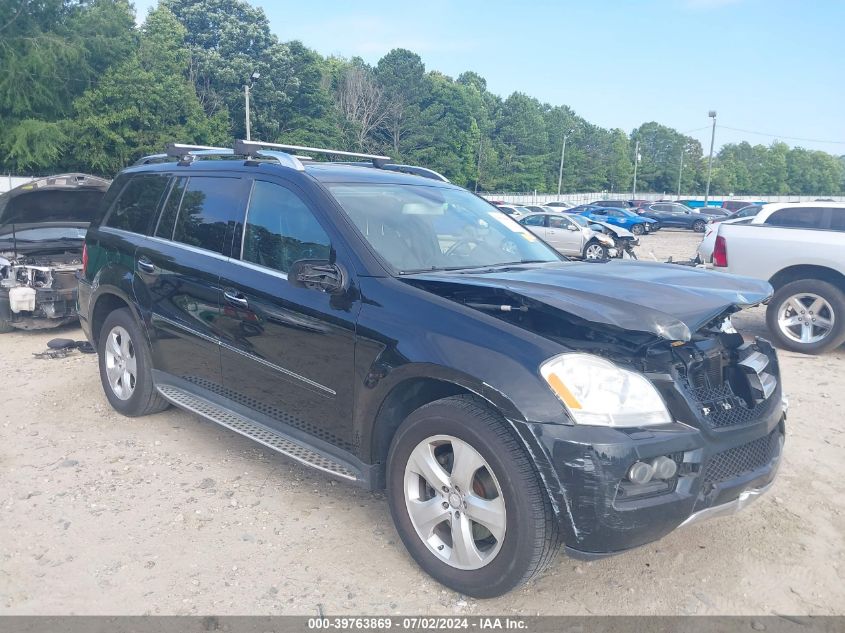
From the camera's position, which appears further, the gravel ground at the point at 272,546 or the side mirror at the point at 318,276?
the side mirror at the point at 318,276

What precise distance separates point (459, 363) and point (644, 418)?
75cm

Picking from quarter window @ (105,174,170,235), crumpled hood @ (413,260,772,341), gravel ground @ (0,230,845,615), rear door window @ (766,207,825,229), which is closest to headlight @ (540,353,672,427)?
crumpled hood @ (413,260,772,341)

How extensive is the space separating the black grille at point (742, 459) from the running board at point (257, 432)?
1586 millimetres

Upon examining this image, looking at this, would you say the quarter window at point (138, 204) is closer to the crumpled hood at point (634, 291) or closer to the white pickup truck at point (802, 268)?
the crumpled hood at point (634, 291)

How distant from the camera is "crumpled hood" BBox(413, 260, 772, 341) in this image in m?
2.73

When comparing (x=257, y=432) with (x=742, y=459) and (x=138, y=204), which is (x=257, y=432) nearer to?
(x=138, y=204)

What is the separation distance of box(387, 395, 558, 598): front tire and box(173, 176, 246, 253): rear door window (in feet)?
6.06

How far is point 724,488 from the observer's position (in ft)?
9.19

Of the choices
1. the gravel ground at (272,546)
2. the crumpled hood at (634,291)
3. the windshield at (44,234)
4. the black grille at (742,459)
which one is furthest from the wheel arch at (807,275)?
the windshield at (44,234)

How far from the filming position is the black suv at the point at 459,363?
264 centimetres

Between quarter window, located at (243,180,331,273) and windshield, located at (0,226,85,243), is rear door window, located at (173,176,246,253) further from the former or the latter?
windshield, located at (0,226,85,243)

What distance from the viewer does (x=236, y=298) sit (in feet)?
12.9

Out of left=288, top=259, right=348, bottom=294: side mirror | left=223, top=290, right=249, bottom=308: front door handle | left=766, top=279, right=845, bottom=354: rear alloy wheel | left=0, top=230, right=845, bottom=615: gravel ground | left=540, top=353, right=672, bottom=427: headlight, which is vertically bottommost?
left=0, top=230, right=845, bottom=615: gravel ground

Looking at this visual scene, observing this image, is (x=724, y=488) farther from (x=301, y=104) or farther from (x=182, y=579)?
(x=301, y=104)
